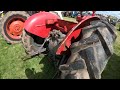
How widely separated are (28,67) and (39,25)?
0.85 meters

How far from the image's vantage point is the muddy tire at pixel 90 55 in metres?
1.86

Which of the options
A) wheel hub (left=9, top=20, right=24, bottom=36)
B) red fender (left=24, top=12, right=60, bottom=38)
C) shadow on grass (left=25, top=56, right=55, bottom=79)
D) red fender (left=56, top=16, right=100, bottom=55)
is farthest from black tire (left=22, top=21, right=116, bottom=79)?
wheel hub (left=9, top=20, right=24, bottom=36)

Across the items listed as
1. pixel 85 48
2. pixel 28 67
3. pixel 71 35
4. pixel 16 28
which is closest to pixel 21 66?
pixel 28 67

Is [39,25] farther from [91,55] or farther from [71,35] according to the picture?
[91,55]

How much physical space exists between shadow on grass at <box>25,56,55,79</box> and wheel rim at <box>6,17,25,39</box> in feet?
5.12

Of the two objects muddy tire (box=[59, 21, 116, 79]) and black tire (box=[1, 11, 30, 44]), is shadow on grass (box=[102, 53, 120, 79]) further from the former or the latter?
black tire (box=[1, 11, 30, 44])

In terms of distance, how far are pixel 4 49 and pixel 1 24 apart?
72 cm

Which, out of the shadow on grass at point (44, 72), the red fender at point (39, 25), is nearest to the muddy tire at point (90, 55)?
the shadow on grass at point (44, 72)

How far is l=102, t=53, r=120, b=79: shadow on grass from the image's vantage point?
4.04 meters

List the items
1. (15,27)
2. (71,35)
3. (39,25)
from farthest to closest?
1. (15,27)
2. (39,25)
3. (71,35)

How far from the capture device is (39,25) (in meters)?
4.32
